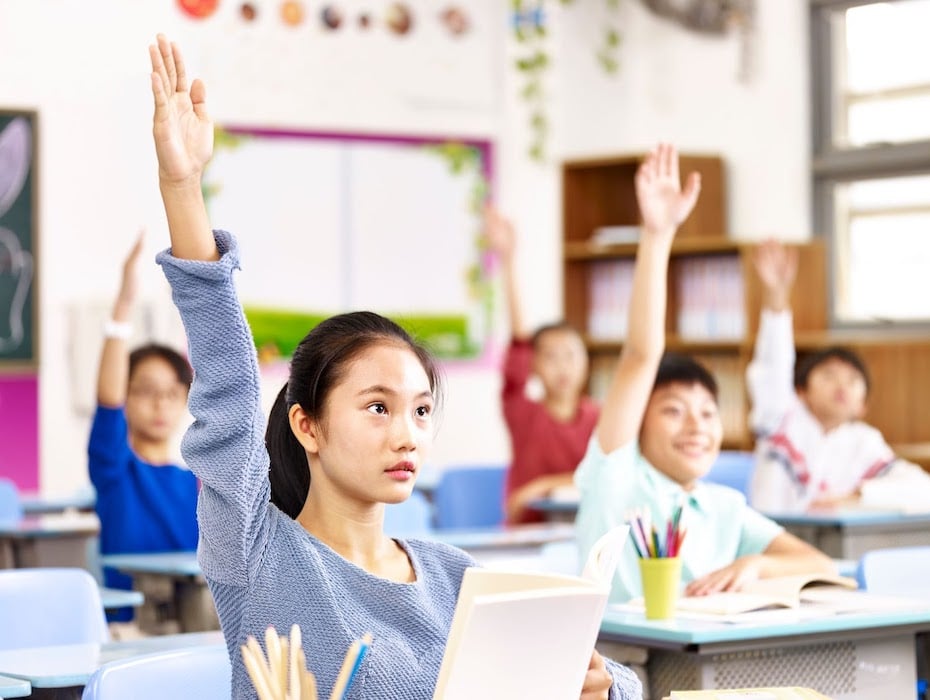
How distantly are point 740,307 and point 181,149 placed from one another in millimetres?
5233

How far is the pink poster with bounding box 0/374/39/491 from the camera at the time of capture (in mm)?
6422

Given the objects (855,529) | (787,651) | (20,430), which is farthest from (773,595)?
(20,430)

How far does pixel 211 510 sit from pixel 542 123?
601 cm

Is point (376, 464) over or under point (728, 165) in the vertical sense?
under

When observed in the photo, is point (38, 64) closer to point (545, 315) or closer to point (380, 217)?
point (380, 217)

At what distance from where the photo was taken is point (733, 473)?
5.43 meters

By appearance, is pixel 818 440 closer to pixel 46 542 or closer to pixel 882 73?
pixel 882 73

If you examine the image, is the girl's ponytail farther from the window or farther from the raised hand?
the window

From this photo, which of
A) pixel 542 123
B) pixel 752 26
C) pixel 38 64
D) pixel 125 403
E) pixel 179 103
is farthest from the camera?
pixel 542 123

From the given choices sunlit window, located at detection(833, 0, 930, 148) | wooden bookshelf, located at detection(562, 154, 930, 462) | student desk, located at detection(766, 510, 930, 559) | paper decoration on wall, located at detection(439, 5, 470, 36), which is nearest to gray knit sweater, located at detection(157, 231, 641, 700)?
student desk, located at detection(766, 510, 930, 559)

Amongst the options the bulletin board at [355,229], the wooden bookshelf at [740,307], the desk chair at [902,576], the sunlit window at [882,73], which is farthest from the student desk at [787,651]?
the bulletin board at [355,229]

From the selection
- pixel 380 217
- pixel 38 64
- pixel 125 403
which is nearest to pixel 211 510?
pixel 125 403

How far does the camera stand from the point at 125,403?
4371mm

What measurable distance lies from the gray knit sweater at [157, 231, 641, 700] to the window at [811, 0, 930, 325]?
5028 mm
